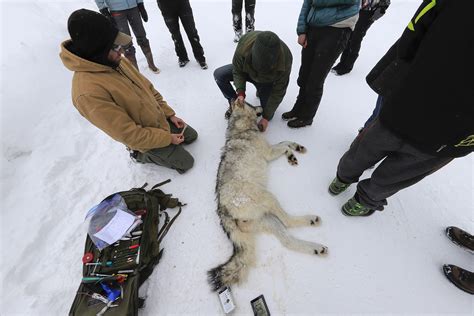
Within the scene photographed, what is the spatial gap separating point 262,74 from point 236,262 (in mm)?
2439

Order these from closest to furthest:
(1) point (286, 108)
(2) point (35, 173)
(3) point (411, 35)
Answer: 1. (3) point (411, 35)
2. (2) point (35, 173)
3. (1) point (286, 108)

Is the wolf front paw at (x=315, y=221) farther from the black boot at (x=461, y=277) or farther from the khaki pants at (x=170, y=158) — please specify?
the khaki pants at (x=170, y=158)

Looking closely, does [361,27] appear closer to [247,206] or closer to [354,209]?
[354,209]

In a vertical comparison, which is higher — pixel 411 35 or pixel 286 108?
pixel 411 35

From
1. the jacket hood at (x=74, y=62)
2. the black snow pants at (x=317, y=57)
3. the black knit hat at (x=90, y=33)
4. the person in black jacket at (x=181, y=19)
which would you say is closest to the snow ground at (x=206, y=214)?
the black snow pants at (x=317, y=57)

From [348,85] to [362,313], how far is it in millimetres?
4038

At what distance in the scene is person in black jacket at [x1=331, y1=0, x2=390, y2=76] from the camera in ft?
12.0

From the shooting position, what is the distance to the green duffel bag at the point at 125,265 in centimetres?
221

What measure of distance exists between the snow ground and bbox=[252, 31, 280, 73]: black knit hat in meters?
1.34

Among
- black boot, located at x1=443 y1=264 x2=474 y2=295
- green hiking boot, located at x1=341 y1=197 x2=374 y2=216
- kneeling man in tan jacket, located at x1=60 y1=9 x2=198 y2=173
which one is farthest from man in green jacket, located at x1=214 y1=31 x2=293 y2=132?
black boot, located at x1=443 y1=264 x2=474 y2=295

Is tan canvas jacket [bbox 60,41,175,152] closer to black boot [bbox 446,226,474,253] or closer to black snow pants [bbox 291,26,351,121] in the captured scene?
black snow pants [bbox 291,26,351,121]

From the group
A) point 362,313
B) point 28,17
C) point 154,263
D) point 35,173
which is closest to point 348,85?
point 362,313

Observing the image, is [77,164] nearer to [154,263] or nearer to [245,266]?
[154,263]

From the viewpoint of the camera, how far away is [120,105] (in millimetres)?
2496
